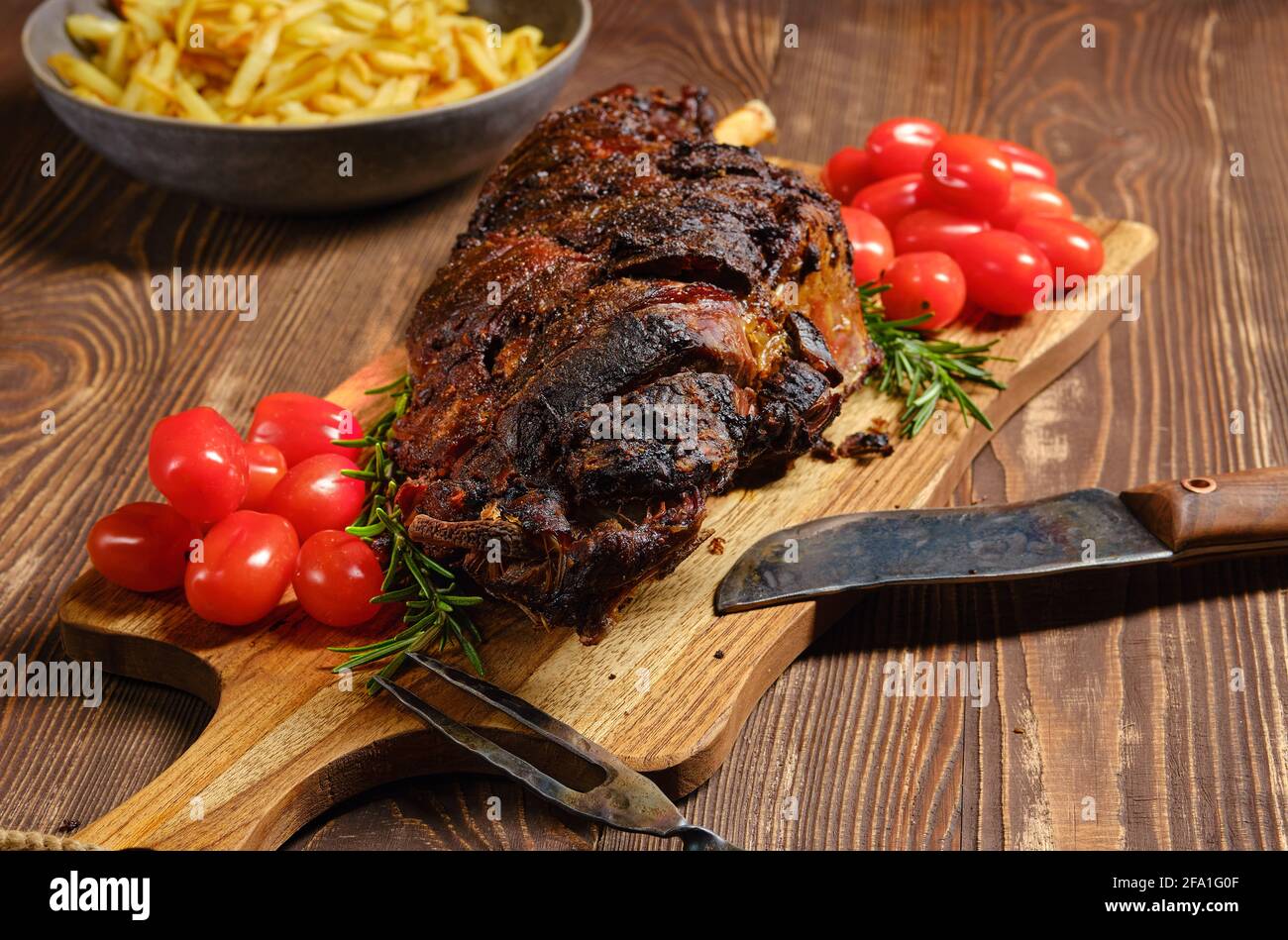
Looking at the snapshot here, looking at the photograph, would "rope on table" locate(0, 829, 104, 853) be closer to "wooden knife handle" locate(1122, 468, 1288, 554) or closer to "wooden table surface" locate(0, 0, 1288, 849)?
"wooden table surface" locate(0, 0, 1288, 849)

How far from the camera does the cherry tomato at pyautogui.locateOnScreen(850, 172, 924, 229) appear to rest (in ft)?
13.1

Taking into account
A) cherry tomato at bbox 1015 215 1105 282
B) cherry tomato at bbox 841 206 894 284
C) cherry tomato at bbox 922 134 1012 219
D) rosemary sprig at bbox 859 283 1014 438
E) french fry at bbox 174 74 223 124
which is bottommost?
rosemary sprig at bbox 859 283 1014 438

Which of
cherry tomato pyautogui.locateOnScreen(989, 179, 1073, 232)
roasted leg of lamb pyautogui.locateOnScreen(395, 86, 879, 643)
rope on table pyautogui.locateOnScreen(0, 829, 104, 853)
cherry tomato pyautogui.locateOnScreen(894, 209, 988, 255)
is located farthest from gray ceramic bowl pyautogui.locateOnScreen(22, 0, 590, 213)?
rope on table pyautogui.locateOnScreen(0, 829, 104, 853)

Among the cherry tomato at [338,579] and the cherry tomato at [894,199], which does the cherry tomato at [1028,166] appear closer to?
the cherry tomato at [894,199]

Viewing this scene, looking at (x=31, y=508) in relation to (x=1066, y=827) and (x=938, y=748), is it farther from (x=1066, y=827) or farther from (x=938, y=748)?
(x=1066, y=827)

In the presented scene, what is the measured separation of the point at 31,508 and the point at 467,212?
189 centimetres

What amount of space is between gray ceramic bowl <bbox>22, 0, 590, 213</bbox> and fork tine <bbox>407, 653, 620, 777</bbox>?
208 cm

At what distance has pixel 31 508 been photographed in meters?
3.33

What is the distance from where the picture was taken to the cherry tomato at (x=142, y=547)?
2768 millimetres

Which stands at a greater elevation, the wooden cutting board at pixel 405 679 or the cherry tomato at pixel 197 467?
the cherry tomato at pixel 197 467

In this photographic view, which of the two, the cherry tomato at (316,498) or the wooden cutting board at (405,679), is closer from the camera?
the wooden cutting board at (405,679)

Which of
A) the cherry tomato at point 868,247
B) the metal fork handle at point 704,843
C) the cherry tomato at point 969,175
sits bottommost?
the metal fork handle at point 704,843

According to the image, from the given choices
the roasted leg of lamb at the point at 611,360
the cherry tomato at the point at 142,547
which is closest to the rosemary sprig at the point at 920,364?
the roasted leg of lamb at the point at 611,360

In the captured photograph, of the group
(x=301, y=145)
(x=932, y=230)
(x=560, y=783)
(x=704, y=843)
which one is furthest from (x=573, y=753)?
(x=301, y=145)
